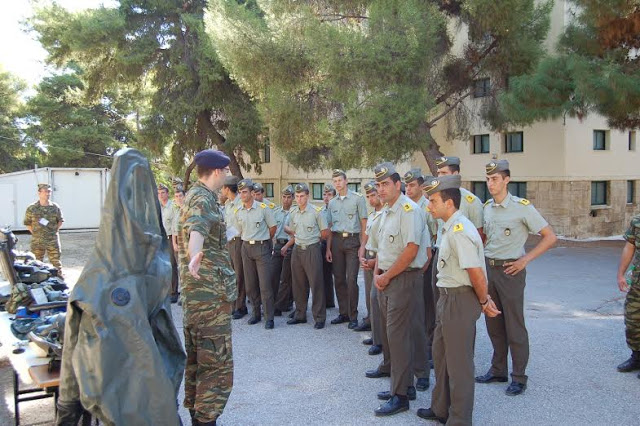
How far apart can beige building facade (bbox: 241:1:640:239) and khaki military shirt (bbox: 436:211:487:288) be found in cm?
1354

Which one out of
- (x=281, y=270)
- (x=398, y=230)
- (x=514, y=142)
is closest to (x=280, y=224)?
(x=281, y=270)

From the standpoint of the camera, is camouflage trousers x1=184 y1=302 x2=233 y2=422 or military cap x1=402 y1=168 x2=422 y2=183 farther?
military cap x1=402 y1=168 x2=422 y2=183

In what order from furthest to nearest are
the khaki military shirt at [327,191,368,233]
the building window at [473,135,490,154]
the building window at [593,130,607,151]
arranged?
the building window at [473,135,490,154] < the building window at [593,130,607,151] < the khaki military shirt at [327,191,368,233]

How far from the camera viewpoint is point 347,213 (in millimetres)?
7449

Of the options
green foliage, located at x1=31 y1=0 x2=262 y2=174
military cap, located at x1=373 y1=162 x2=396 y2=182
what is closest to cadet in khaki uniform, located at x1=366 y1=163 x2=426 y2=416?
military cap, located at x1=373 y1=162 x2=396 y2=182

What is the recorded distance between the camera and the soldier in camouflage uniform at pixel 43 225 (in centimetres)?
917

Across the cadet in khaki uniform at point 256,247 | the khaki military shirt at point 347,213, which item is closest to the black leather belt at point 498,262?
the khaki military shirt at point 347,213

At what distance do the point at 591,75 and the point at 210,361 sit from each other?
1010cm

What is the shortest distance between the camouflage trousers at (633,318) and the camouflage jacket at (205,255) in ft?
12.1

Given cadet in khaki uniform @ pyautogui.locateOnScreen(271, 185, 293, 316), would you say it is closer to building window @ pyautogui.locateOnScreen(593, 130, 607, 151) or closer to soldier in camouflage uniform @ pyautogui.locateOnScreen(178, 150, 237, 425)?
soldier in camouflage uniform @ pyautogui.locateOnScreen(178, 150, 237, 425)

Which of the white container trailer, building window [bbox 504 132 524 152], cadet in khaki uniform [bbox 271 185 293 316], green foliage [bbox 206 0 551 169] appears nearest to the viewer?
cadet in khaki uniform [bbox 271 185 293 316]

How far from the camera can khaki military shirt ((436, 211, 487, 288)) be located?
3.65m

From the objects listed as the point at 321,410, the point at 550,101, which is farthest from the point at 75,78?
the point at 321,410

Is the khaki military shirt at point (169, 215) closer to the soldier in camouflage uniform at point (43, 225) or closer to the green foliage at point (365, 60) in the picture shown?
the soldier in camouflage uniform at point (43, 225)
